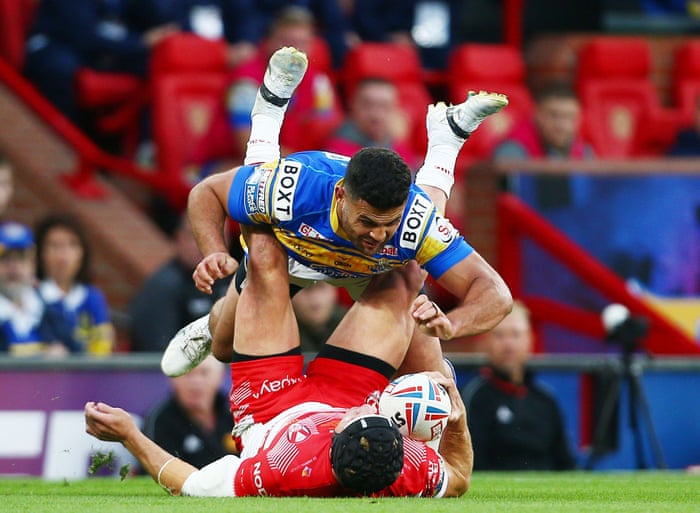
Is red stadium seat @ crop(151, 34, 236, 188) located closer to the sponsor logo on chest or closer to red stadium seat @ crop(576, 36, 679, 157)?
red stadium seat @ crop(576, 36, 679, 157)

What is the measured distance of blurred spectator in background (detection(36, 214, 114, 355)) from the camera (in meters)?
10.9

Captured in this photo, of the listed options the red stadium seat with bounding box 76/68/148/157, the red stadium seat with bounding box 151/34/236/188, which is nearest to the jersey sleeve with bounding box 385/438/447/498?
the red stadium seat with bounding box 151/34/236/188

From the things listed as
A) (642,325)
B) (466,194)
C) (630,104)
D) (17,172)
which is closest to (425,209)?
(642,325)

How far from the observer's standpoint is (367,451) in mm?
A: 6375

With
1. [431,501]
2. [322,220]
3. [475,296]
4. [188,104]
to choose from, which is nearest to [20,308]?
[188,104]

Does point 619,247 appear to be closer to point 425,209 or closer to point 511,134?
point 511,134

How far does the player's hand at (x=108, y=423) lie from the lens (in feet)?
23.7

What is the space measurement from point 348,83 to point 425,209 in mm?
7106

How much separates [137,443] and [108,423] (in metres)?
0.15

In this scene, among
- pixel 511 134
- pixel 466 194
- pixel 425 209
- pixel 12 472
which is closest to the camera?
pixel 425 209

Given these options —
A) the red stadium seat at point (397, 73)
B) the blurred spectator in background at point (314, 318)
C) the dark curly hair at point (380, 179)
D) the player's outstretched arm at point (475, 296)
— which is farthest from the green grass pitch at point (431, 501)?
the red stadium seat at point (397, 73)

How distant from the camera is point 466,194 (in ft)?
41.0

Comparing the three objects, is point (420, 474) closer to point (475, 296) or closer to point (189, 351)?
point (475, 296)

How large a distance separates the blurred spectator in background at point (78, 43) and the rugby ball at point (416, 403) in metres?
7.01
